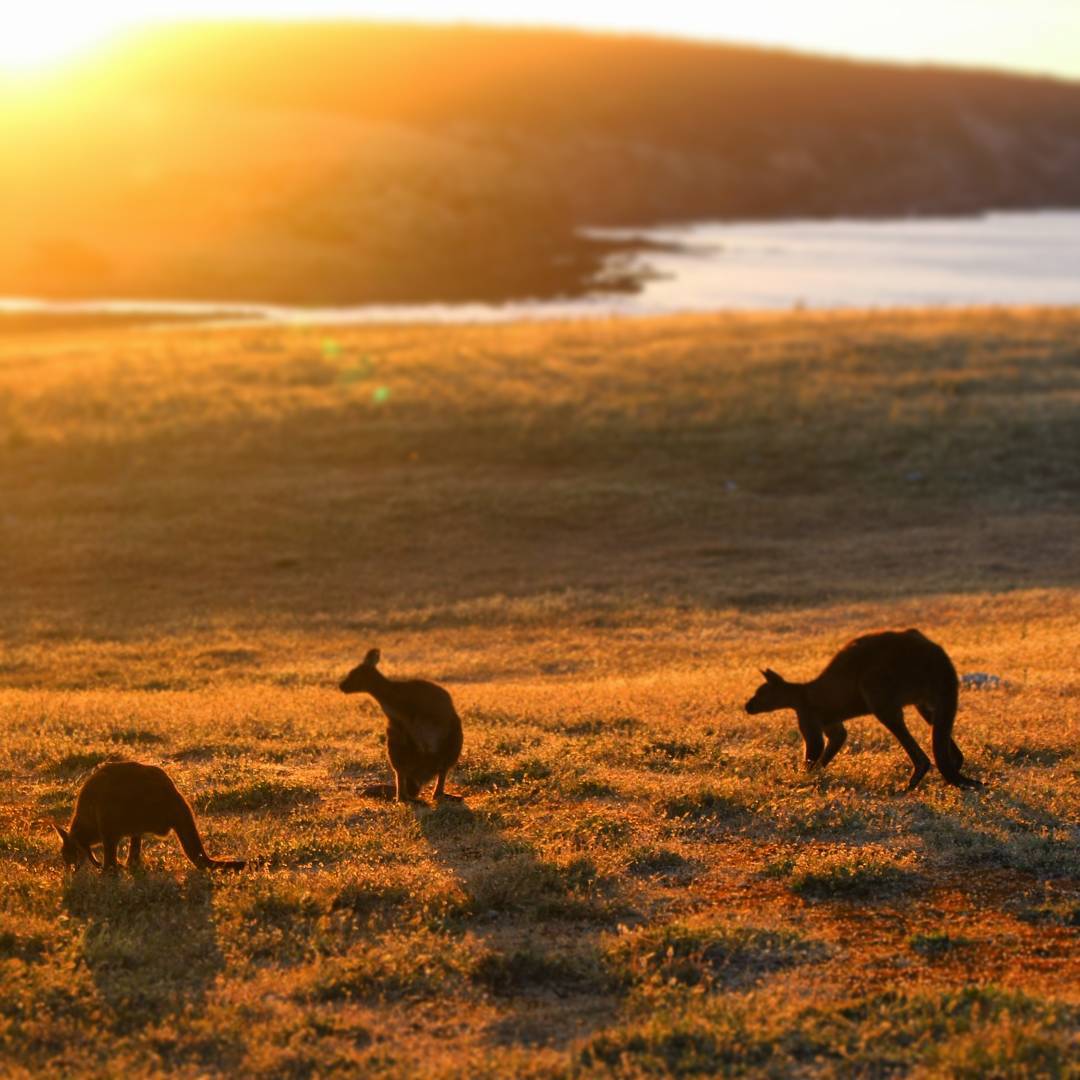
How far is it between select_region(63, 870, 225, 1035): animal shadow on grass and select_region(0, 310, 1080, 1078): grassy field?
3 cm

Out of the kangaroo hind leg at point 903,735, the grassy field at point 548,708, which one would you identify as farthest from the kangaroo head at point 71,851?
the kangaroo hind leg at point 903,735

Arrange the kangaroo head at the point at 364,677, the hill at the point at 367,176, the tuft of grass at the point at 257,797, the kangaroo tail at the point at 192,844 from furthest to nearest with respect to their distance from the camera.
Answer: the hill at the point at 367,176 → the tuft of grass at the point at 257,797 → the kangaroo head at the point at 364,677 → the kangaroo tail at the point at 192,844

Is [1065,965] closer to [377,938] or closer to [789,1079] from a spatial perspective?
[789,1079]

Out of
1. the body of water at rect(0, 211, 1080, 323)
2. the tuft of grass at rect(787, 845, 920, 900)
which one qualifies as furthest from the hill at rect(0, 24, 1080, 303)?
the tuft of grass at rect(787, 845, 920, 900)

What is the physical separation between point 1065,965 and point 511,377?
2944 centimetres

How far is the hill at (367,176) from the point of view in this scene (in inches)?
3366

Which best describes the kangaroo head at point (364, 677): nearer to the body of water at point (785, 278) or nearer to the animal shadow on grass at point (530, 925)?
the animal shadow on grass at point (530, 925)

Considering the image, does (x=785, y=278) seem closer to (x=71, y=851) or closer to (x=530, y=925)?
(x=71, y=851)

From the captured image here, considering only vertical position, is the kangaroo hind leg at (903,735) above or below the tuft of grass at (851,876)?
above

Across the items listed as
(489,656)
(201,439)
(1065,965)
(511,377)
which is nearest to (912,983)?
(1065,965)

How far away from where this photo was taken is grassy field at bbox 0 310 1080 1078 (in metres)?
7.31

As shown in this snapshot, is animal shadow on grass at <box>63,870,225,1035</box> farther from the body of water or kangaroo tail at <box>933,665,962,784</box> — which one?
the body of water

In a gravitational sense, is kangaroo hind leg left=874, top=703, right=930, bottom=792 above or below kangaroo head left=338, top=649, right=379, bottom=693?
below

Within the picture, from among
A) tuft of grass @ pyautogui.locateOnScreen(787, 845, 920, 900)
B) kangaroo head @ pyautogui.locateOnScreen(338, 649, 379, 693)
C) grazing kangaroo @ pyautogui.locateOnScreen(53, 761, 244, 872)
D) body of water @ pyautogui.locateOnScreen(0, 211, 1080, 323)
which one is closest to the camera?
tuft of grass @ pyautogui.locateOnScreen(787, 845, 920, 900)
